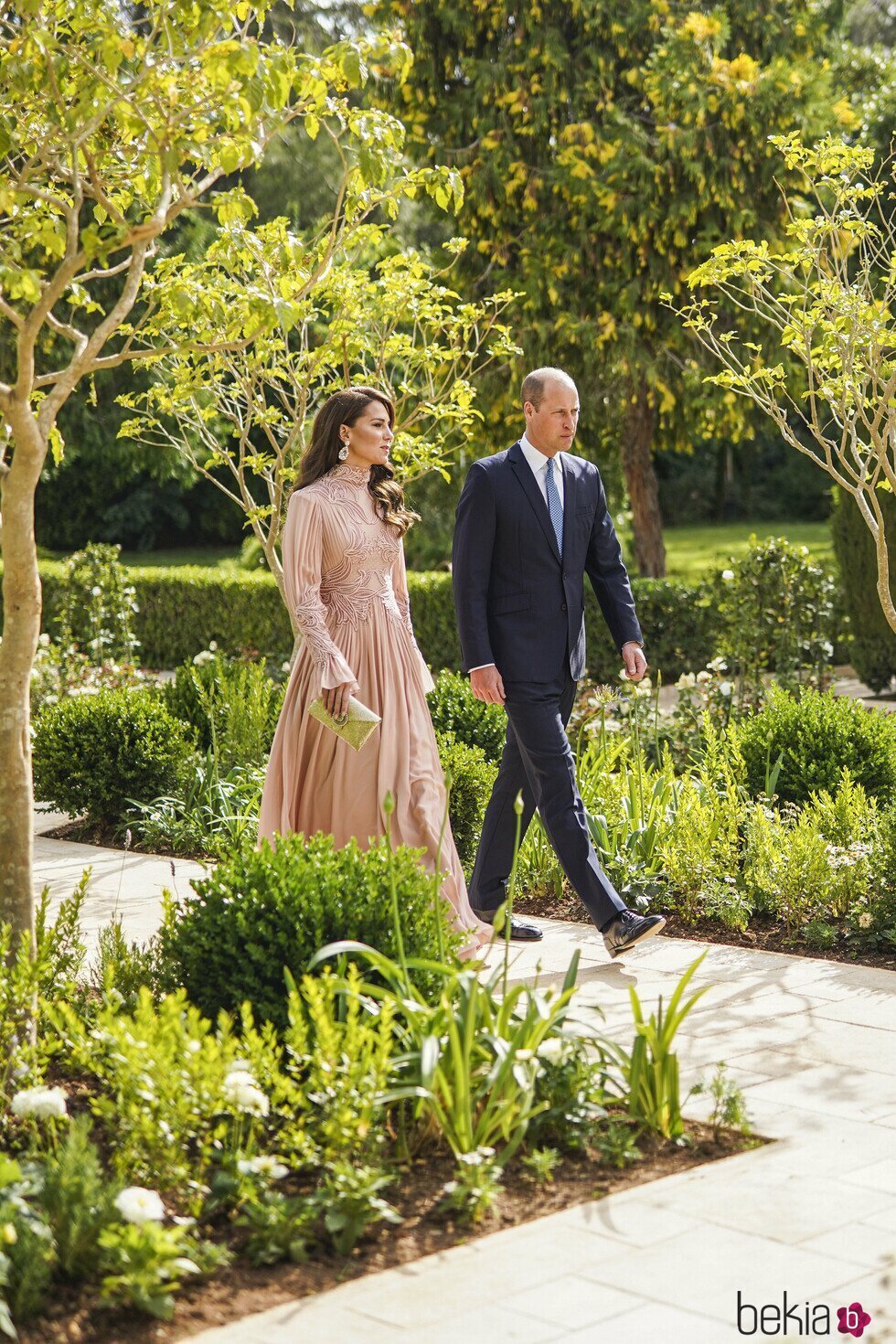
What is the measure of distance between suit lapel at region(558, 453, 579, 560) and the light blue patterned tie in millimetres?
20

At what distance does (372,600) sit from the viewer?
5.46 meters

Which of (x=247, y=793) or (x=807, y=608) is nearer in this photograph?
(x=247, y=793)

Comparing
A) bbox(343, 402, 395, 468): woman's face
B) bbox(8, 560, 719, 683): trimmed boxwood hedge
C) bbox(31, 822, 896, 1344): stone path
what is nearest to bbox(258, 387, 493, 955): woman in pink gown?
bbox(343, 402, 395, 468): woman's face

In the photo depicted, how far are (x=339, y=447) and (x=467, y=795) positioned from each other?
2108 mm

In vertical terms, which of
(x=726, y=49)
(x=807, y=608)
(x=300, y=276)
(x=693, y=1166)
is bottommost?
(x=693, y=1166)

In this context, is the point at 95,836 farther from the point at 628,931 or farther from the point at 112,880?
the point at 628,931

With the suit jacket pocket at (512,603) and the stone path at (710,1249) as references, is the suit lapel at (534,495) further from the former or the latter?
the stone path at (710,1249)

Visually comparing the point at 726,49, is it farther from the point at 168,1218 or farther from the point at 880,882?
the point at 168,1218

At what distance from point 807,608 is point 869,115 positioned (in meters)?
11.5

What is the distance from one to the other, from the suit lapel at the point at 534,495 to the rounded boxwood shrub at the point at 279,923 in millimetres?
1735

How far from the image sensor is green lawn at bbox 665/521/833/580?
86.8 feet

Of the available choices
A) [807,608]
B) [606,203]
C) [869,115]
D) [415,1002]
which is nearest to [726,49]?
[606,203]

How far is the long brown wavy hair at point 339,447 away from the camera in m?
5.32

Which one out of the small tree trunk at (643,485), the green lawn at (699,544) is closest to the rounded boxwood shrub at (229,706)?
the small tree trunk at (643,485)
